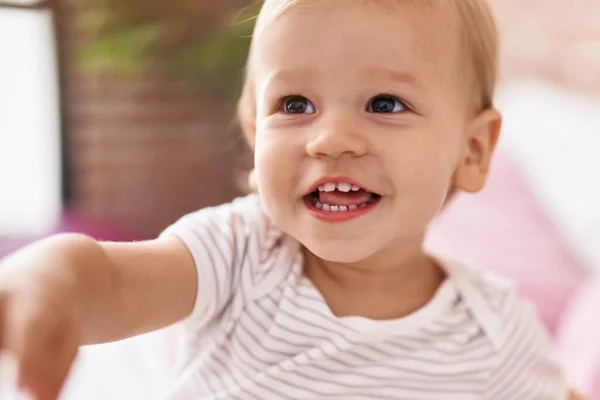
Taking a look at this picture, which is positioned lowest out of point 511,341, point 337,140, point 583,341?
point 583,341

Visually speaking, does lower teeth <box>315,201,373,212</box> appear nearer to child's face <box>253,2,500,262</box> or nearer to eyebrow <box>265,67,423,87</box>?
child's face <box>253,2,500,262</box>

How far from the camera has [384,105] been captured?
794mm

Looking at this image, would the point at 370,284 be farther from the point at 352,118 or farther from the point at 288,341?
the point at 352,118

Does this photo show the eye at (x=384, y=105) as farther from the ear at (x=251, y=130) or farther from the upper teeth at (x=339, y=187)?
the ear at (x=251, y=130)

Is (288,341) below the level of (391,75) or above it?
below

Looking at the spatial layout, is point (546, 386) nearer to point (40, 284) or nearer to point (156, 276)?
point (156, 276)

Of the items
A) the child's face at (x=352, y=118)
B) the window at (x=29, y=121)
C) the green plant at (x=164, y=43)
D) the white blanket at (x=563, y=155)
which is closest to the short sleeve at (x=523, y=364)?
the child's face at (x=352, y=118)

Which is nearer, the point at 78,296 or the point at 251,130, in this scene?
the point at 78,296

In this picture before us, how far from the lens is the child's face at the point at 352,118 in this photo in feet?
2.48

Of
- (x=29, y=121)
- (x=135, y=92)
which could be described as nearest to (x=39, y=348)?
(x=29, y=121)

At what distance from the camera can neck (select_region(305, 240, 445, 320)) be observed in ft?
2.93

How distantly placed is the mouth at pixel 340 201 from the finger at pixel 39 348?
319 millimetres

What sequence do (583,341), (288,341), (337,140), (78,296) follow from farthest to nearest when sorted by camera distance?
(583,341), (288,341), (337,140), (78,296)

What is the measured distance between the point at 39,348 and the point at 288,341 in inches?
15.2
